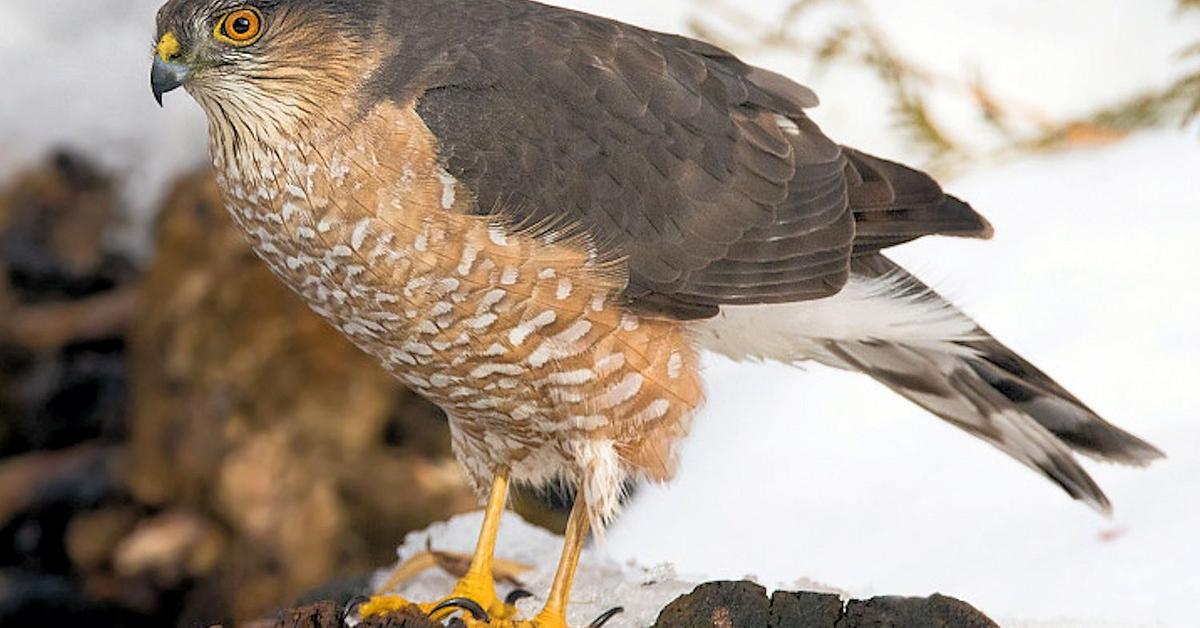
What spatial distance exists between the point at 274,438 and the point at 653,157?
2910 millimetres

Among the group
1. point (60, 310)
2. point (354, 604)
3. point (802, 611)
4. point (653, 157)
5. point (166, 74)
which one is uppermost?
point (653, 157)

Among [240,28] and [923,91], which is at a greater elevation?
[923,91]

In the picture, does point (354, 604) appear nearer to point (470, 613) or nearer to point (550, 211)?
point (470, 613)

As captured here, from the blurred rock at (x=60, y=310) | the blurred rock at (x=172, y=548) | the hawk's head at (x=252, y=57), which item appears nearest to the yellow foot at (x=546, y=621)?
the hawk's head at (x=252, y=57)

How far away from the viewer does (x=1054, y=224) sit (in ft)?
20.6

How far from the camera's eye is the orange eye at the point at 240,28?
11.5ft

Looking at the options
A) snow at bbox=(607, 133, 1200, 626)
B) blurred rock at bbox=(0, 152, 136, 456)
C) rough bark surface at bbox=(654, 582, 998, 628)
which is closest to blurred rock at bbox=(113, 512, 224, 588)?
blurred rock at bbox=(0, 152, 136, 456)

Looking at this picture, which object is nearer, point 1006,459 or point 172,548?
point 1006,459

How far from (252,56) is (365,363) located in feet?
9.50

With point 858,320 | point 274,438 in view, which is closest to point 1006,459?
point 858,320

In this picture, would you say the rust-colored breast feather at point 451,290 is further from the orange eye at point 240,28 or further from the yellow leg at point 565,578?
the orange eye at point 240,28

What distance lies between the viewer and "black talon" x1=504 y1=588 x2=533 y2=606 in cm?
412

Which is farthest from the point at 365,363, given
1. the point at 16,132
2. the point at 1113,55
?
the point at 1113,55

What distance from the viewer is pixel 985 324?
5789 millimetres
